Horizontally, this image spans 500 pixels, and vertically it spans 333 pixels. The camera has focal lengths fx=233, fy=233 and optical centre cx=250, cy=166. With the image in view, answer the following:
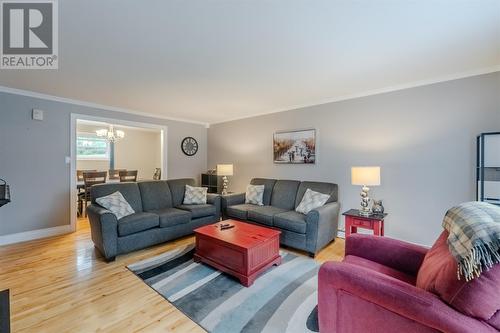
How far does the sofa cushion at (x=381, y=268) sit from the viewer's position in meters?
1.60

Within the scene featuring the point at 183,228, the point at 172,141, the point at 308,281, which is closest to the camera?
the point at 308,281

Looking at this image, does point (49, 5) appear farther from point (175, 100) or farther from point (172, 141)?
point (172, 141)

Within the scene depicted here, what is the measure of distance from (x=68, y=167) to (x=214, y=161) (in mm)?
2885

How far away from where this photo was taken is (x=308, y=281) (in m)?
2.34

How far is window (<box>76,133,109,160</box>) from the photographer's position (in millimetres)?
6660

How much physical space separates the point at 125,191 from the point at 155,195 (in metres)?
0.46

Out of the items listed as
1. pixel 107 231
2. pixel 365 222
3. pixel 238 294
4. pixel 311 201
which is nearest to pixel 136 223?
pixel 107 231

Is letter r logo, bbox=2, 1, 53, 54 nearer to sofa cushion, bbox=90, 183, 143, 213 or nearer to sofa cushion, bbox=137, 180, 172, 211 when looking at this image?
sofa cushion, bbox=90, 183, 143, 213

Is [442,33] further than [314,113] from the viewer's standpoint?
No

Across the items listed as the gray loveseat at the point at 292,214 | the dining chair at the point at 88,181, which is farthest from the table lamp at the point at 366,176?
the dining chair at the point at 88,181

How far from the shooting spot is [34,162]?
139 inches

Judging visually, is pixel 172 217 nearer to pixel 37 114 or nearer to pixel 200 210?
pixel 200 210

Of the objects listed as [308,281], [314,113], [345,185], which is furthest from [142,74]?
[345,185]

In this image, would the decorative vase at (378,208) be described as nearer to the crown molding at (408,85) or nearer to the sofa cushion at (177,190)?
the crown molding at (408,85)
